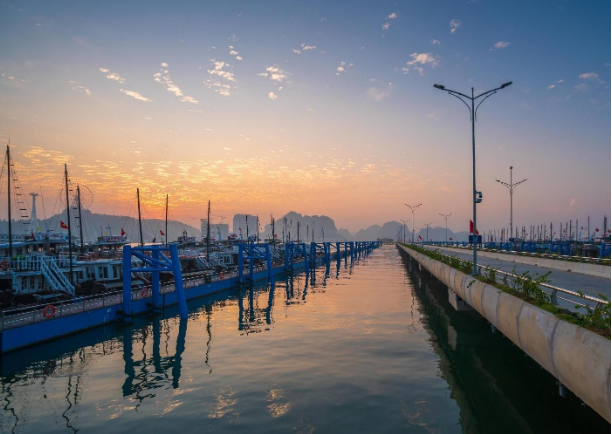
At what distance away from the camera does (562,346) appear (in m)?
10.4

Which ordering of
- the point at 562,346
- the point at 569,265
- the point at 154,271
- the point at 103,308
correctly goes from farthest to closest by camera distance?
the point at 569,265 → the point at 154,271 → the point at 103,308 → the point at 562,346

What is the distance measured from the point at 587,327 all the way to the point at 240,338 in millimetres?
20944

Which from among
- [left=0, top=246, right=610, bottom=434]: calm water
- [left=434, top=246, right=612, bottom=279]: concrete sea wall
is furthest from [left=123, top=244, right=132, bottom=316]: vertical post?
[left=434, top=246, right=612, bottom=279]: concrete sea wall

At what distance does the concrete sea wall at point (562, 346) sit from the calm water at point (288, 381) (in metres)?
2.85

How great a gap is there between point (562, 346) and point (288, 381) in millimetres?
11379

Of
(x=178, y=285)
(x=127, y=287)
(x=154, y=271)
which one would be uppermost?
(x=154, y=271)

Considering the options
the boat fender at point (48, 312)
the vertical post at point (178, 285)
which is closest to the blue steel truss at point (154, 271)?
the vertical post at point (178, 285)

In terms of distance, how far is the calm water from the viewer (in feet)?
44.2

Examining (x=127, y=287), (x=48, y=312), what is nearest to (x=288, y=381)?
(x=48, y=312)

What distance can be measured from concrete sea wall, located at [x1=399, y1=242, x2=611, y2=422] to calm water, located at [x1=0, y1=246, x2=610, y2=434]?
2852 mm

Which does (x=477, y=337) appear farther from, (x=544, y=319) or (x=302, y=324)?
(x=544, y=319)

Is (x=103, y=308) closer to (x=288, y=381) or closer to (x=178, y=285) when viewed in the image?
(x=178, y=285)

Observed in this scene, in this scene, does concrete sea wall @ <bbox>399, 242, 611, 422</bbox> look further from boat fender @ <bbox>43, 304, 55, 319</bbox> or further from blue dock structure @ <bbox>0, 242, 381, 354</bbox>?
boat fender @ <bbox>43, 304, 55, 319</bbox>

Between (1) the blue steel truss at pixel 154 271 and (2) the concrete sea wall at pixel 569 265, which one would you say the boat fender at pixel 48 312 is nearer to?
(1) the blue steel truss at pixel 154 271
